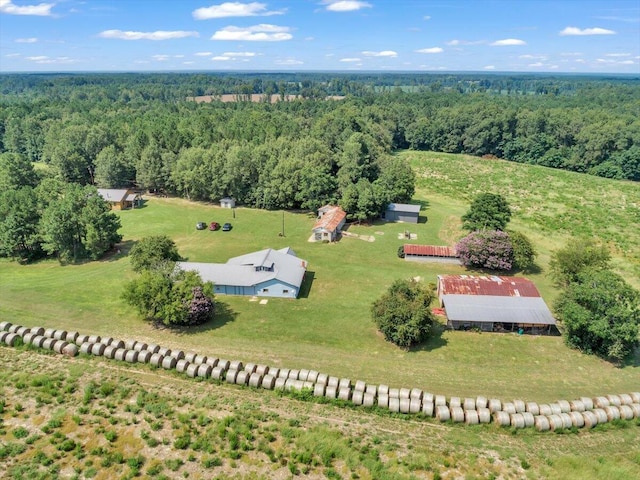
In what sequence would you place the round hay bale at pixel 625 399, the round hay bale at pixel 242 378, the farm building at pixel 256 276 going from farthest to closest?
the farm building at pixel 256 276
the round hay bale at pixel 242 378
the round hay bale at pixel 625 399

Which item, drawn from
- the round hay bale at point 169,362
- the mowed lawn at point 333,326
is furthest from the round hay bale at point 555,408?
the round hay bale at point 169,362

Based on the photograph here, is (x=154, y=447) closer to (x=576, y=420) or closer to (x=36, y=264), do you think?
(x=576, y=420)

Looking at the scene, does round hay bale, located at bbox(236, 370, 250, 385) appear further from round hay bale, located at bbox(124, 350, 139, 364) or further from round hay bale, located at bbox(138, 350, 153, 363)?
round hay bale, located at bbox(124, 350, 139, 364)

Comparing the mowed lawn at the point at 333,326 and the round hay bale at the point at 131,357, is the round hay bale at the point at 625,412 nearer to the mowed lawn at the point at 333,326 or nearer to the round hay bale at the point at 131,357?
the mowed lawn at the point at 333,326

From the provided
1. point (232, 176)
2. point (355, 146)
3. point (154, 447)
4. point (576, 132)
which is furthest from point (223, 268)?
point (576, 132)

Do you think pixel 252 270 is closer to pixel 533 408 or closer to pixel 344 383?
pixel 344 383

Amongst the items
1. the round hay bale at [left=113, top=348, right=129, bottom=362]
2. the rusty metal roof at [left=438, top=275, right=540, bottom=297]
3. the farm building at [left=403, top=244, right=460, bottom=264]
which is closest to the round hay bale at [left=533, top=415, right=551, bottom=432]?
the rusty metal roof at [left=438, top=275, right=540, bottom=297]

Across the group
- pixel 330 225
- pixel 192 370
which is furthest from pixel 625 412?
pixel 330 225
